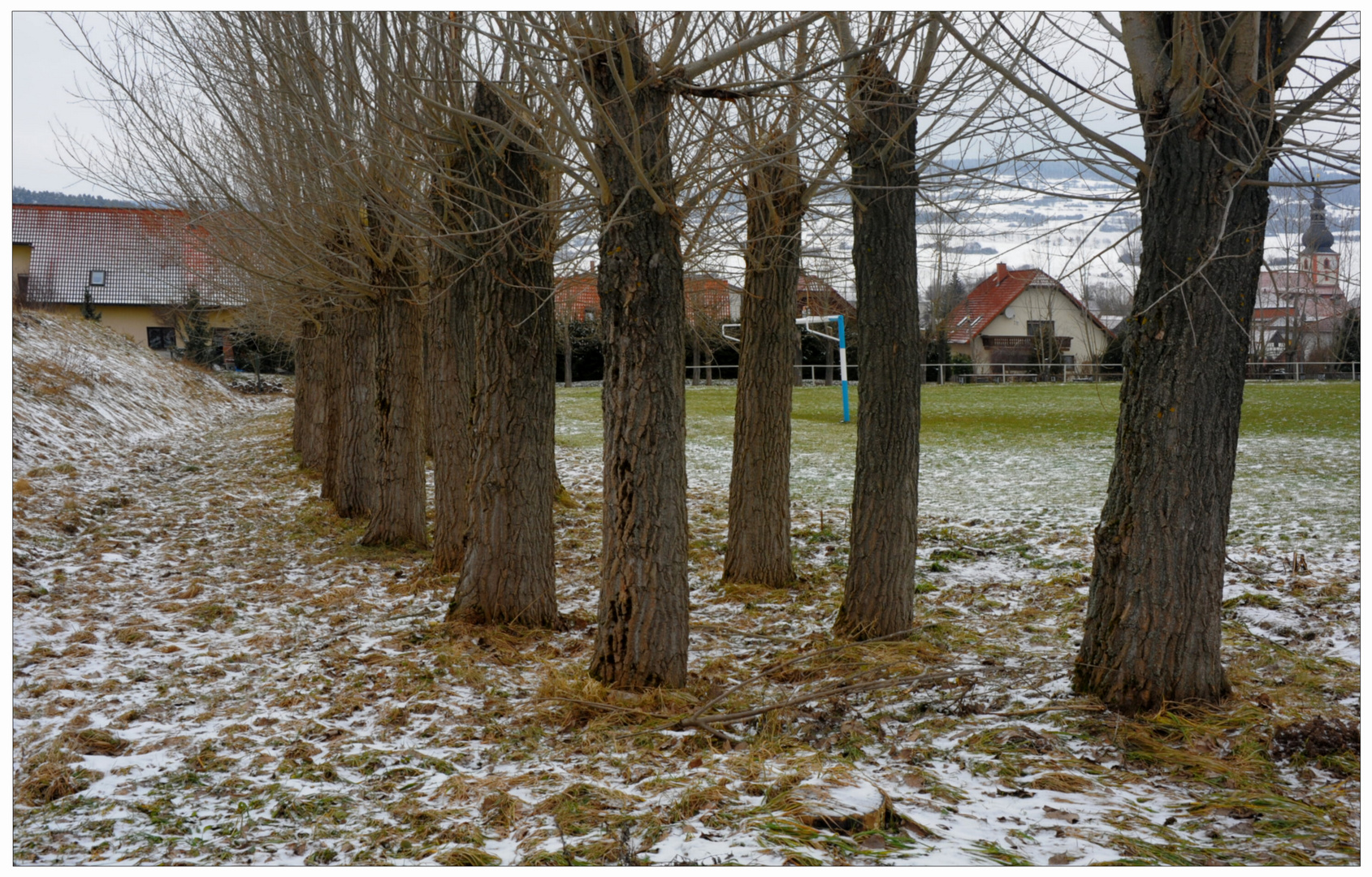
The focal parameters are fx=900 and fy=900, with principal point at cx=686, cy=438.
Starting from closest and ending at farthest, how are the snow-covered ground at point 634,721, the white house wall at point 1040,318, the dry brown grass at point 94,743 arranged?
1. the snow-covered ground at point 634,721
2. the dry brown grass at point 94,743
3. the white house wall at point 1040,318

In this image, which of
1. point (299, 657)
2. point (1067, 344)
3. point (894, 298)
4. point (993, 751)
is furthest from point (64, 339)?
point (1067, 344)

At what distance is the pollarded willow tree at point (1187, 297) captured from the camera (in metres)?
3.63

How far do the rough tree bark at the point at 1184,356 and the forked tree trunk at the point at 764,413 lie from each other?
3054mm

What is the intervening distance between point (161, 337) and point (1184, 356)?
43.5 m

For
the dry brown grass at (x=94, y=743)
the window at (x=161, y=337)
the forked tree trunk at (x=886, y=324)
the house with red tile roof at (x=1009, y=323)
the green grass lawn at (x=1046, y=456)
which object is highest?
Result: the house with red tile roof at (x=1009, y=323)

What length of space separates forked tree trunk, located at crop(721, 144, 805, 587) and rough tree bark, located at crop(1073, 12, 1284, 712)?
305cm

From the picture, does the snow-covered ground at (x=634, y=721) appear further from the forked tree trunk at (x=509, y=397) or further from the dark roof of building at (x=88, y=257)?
the dark roof of building at (x=88, y=257)

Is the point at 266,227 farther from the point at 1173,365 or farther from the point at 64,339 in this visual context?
the point at 64,339

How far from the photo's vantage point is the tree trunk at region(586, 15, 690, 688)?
14.2ft

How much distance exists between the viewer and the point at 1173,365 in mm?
3875

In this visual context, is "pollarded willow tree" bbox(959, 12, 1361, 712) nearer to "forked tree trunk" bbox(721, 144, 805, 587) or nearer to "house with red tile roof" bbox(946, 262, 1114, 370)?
"forked tree trunk" bbox(721, 144, 805, 587)

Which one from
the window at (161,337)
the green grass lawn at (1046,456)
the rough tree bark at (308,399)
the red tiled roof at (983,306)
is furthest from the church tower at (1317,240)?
the window at (161,337)

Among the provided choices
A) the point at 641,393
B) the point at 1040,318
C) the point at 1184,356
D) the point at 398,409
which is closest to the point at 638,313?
the point at 641,393

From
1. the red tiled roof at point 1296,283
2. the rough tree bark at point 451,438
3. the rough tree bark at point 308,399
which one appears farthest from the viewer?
the rough tree bark at point 308,399
